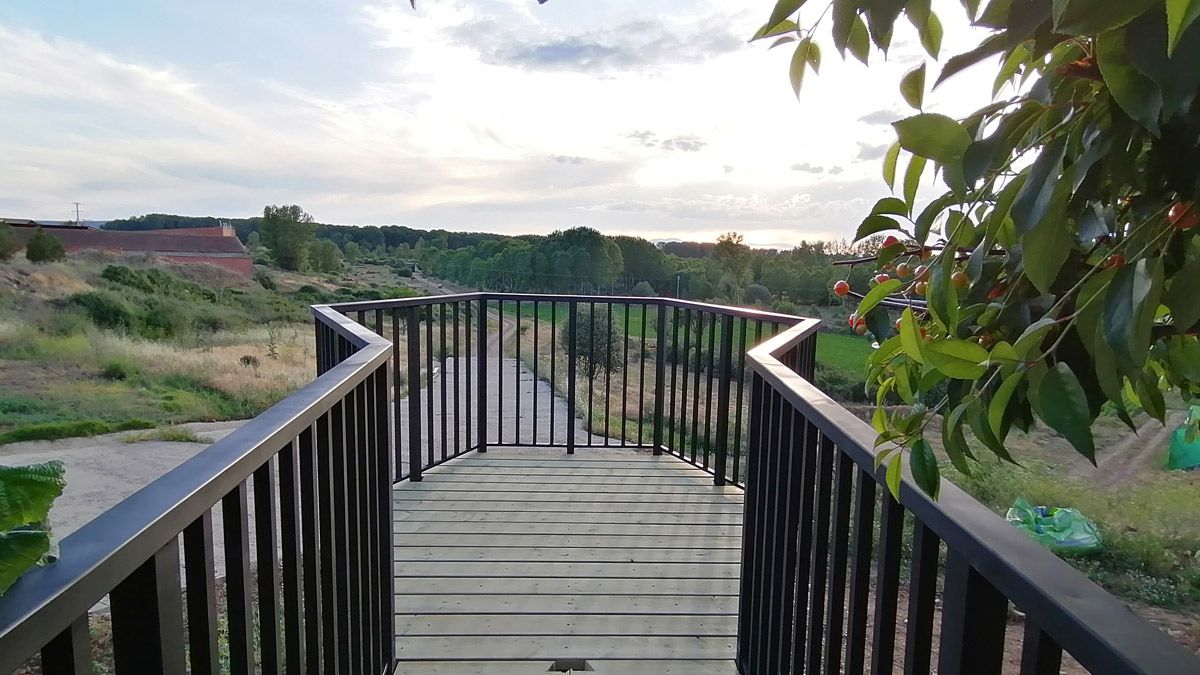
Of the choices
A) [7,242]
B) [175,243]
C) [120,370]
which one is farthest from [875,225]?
[175,243]

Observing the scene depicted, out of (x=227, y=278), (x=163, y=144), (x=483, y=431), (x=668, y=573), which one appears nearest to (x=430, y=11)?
(x=668, y=573)

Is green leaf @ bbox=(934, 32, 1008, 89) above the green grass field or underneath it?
above

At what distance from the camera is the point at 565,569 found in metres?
2.74

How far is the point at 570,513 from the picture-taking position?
333cm

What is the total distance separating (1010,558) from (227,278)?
135 ft

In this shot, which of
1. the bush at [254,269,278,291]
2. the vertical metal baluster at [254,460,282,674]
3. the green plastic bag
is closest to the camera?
the vertical metal baluster at [254,460,282,674]

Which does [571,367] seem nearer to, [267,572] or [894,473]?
[267,572]

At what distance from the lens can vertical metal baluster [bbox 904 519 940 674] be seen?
2.96 ft

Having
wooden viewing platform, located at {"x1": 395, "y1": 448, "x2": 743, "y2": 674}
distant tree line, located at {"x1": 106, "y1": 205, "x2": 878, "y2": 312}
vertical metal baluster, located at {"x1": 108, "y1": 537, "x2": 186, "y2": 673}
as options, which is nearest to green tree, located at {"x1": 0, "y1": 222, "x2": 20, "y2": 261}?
distant tree line, located at {"x1": 106, "y1": 205, "x2": 878, "y2": 312}

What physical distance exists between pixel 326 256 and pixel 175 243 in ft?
29.2

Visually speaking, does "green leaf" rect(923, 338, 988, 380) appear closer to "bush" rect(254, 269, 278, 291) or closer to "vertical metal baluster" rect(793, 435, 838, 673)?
"vertical metal baluster" rect(793, 435, 838, 673)

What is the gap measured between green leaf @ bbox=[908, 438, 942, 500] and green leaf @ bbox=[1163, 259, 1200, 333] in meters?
0.27

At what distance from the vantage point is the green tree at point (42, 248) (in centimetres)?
2811

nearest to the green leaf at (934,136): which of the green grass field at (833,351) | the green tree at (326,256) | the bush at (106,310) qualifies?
the green grass field at (833,351)
